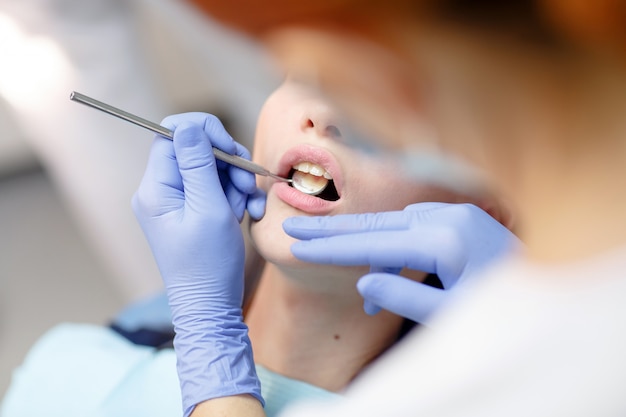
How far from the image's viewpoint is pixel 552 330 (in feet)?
2.09

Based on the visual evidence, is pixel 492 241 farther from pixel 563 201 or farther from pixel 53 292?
pixel 53 292

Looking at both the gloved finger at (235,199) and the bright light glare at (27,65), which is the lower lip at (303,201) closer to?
the gloved finger at (235,199)

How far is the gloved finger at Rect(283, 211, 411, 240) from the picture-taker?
2.92 feet

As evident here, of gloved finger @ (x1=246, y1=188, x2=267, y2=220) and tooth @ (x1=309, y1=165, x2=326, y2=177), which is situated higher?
tooth @ (x1=309, y1=165, x2=326, y2=177)

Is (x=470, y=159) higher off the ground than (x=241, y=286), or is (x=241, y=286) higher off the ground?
(x=470, y=159)

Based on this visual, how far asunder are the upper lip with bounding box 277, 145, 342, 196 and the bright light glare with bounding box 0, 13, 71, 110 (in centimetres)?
84

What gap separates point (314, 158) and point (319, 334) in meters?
0.32

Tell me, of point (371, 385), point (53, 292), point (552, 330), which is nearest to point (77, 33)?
point (53, 292)

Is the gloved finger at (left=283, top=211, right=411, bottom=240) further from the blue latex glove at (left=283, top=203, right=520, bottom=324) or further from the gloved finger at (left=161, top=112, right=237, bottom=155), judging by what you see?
the gloved finger at (left=161, top=112, right=237, bottom=155)

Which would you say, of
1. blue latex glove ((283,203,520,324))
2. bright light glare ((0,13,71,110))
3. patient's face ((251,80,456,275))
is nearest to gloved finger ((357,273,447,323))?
blue latex glove ((283,203,520,324))

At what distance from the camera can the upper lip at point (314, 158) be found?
38.8 inches

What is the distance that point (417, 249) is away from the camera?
2.76 ft

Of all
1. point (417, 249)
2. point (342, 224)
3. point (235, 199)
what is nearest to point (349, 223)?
point (342, 224)

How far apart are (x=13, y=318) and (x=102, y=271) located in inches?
11.9
